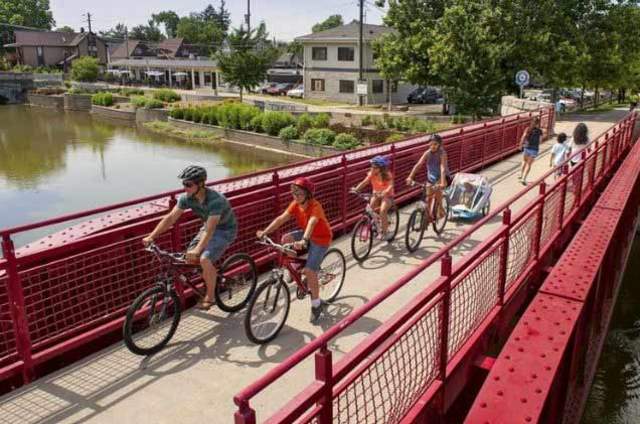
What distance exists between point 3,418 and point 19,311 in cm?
90

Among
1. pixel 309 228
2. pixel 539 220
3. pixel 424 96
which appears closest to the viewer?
pixel 309 228

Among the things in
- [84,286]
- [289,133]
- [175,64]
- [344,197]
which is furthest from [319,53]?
[84,286]

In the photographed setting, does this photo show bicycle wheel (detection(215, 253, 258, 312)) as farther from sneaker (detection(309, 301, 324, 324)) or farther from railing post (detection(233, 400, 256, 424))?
railing post (detection(233, 400, 256, 424))

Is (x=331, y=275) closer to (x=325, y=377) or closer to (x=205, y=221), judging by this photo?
(x=205, y=221)

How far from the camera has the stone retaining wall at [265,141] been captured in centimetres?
3281

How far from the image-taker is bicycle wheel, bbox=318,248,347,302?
682 cm

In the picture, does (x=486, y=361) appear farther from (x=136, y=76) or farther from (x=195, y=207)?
(x=136, y=76)

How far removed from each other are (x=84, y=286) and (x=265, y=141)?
1240 inches

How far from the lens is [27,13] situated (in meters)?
130

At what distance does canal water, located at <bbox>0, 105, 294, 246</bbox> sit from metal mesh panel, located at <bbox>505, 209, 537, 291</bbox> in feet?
50.0

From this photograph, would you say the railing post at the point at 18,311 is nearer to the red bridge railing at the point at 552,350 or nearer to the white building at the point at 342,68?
the red bridge railing at the point at 552,350

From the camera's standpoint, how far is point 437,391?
168 inches

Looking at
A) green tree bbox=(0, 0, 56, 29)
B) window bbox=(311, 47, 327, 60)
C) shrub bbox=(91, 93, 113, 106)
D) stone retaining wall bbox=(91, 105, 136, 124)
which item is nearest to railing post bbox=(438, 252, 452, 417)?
window bbox=(311, 47, 327, 60)

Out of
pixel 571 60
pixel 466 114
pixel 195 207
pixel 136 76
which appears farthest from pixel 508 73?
pixel 136 76
